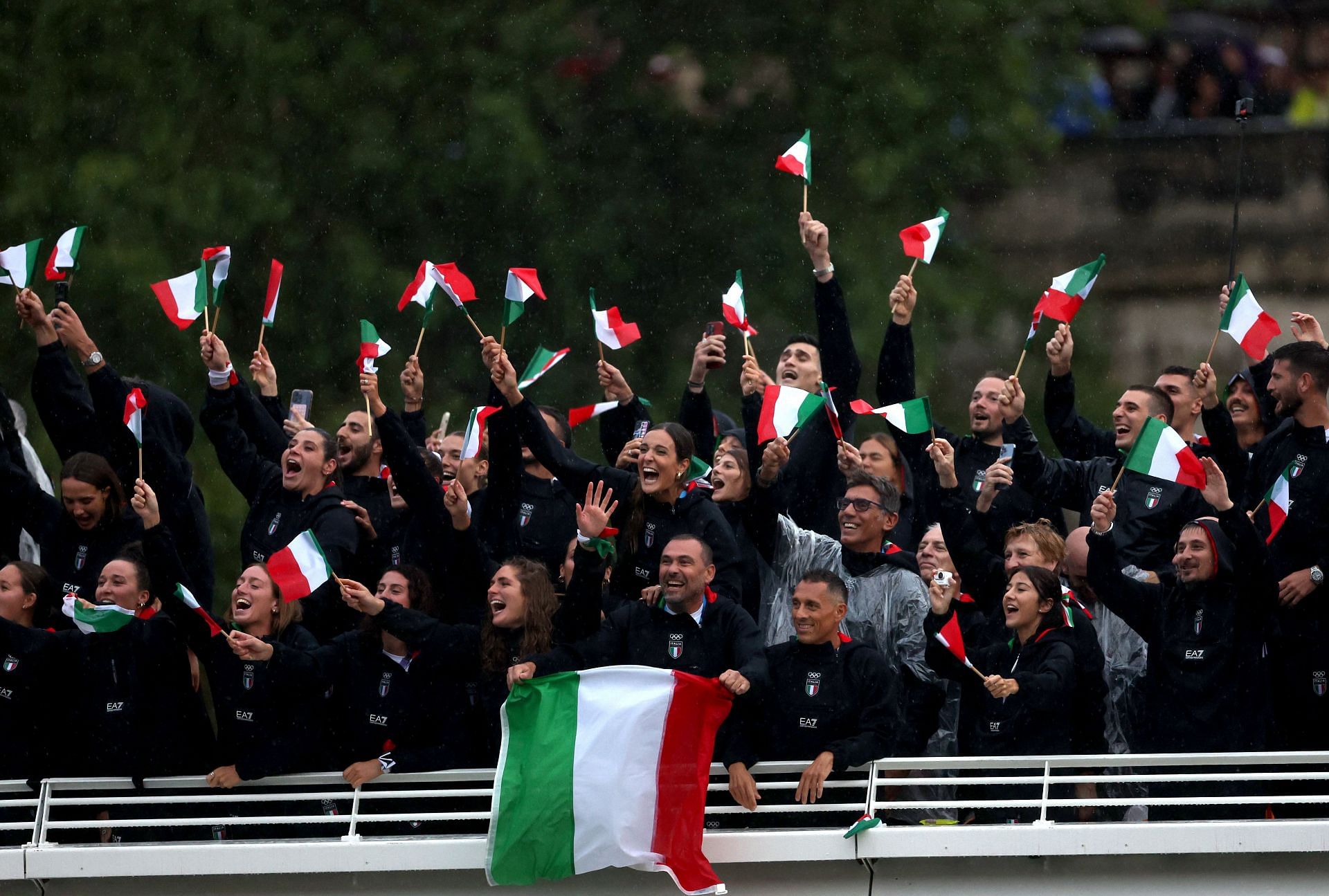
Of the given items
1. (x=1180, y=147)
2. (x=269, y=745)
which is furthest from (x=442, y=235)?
(x=269, y=745)

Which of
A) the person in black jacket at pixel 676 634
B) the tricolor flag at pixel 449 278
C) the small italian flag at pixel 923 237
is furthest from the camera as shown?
the small italian flag at pixel 923 237

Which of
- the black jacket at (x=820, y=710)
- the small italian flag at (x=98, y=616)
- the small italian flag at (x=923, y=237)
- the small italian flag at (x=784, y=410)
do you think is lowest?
the black jacket at (x=820, y=710)

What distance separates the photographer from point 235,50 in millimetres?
16656

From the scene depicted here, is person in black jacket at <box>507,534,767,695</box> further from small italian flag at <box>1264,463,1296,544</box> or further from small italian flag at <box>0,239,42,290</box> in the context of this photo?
small italian flag at <box>0,239,42,290</box>

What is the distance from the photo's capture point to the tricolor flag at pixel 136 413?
416 inches

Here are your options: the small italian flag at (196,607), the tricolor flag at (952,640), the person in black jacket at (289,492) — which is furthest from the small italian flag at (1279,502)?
the small italian flag at (196,607)

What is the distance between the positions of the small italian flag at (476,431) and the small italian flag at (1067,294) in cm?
259

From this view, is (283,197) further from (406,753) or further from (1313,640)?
(1313,640)

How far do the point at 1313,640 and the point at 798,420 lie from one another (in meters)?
2.36

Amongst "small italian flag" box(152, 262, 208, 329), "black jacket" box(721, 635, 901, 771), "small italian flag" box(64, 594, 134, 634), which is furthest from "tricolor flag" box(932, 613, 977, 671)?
"small italian flag" box(152, 262, 208, 329)

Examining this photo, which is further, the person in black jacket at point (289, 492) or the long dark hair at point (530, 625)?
the person in black jacket at point (289, 492)

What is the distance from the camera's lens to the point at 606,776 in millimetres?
9625

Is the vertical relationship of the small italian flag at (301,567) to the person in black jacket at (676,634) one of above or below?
above

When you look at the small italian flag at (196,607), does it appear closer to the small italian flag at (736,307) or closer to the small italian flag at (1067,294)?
the small italian flag at (736,307)
